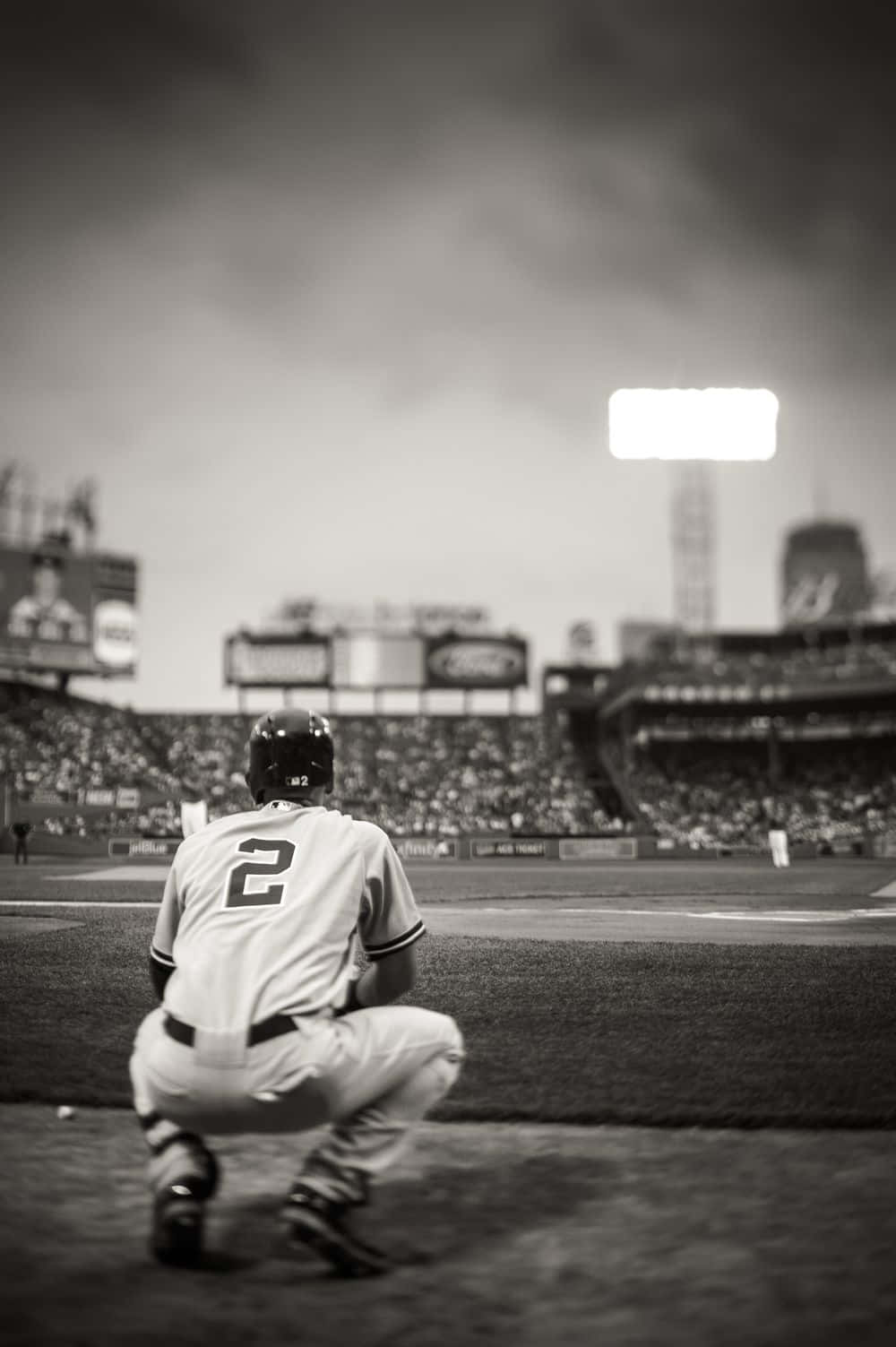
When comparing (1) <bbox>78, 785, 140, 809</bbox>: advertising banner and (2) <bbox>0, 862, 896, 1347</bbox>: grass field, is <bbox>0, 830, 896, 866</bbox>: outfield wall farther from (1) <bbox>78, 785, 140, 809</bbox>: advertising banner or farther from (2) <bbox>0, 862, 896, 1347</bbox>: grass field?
(2) <bbox>0, 862, 896, 1347</bbox>: grass field

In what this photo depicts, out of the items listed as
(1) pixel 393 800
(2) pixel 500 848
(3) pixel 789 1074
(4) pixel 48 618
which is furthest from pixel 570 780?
(3) pixel 789 1074

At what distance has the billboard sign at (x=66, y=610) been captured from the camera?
52.7 m

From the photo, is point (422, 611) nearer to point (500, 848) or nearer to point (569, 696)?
point (569, 696)

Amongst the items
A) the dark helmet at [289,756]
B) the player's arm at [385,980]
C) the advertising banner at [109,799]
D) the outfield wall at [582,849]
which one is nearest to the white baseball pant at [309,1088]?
the player's arm at [385,980]

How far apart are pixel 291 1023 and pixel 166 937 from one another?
79cm

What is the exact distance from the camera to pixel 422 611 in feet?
193

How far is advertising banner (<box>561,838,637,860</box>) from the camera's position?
38.6 metres

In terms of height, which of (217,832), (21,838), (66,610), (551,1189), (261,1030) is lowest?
(21,838)

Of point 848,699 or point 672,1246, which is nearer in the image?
point 672,1246

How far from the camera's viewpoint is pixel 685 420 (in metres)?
24.0

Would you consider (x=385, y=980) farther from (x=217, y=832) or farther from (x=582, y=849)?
(x=582, y=849)

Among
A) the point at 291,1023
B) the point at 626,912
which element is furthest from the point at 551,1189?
the point at 626,912

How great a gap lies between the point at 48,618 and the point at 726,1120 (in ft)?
173

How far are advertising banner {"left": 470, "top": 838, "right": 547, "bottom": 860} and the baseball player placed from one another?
35158 millimetres
